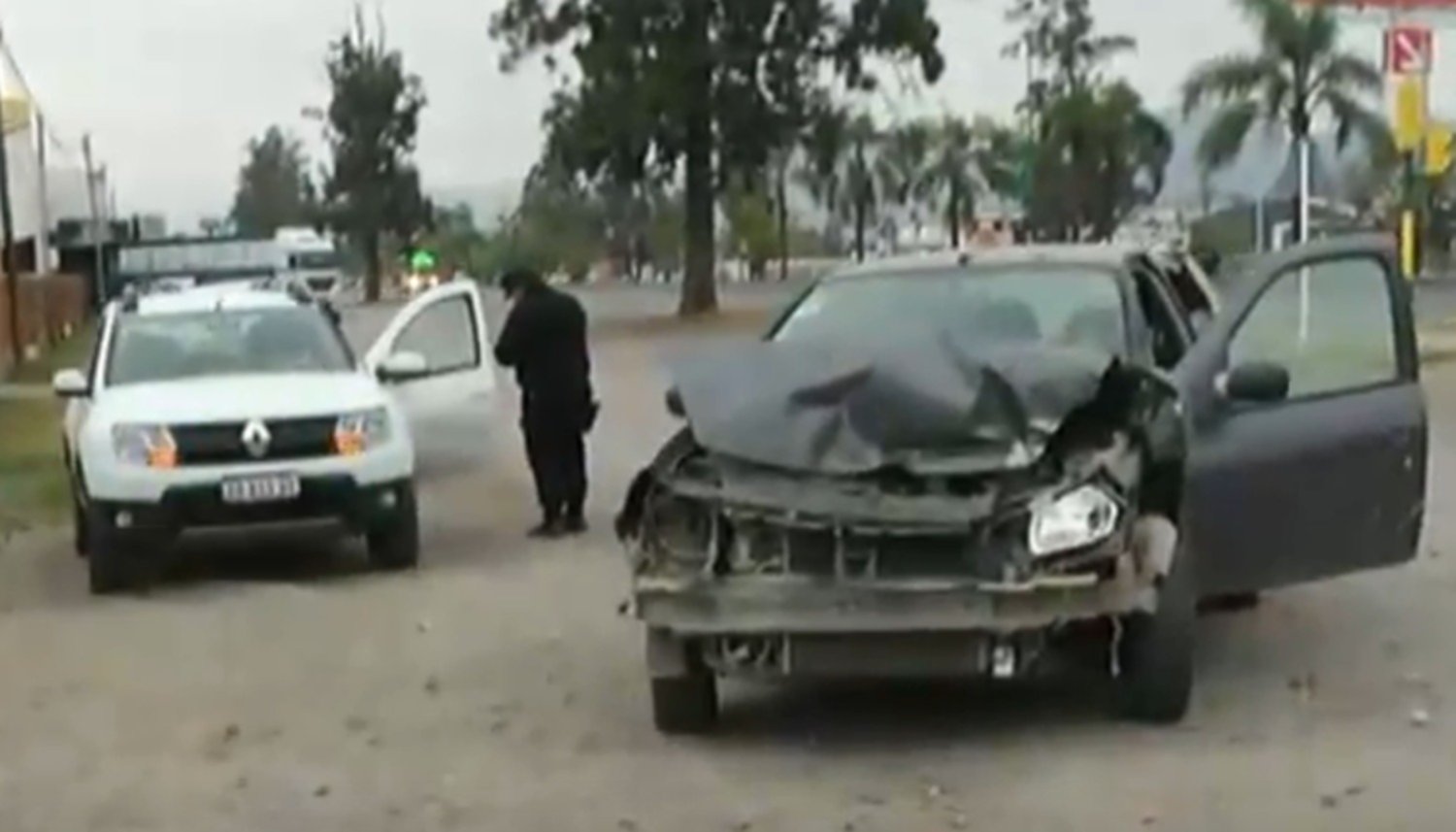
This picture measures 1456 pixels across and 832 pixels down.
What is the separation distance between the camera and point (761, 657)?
9945mm

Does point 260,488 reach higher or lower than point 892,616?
lower

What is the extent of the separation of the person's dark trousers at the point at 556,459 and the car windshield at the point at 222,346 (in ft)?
4.09

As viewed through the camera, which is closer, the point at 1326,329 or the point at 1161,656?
the point at 1161,656

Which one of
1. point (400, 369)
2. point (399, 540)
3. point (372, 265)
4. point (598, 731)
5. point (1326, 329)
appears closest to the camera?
point (598, 731)

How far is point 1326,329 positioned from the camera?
11516 millimetres

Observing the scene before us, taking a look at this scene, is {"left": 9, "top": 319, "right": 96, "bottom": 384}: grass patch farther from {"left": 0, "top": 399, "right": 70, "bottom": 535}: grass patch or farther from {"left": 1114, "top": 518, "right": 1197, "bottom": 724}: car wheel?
{"left": 1114, "top": 518, "right": 1197, "bottom": 724}: car wheel

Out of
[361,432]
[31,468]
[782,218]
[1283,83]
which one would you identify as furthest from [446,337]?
[782,218]

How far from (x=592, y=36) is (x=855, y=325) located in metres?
51.3

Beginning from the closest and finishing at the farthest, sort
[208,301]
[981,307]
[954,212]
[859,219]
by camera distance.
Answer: [981,307] → [208,301] → [954,212] → [859,219]

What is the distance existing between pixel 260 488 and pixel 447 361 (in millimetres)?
3469

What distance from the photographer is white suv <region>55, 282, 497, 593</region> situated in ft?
50.0

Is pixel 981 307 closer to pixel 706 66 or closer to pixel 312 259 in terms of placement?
pixel 706 66

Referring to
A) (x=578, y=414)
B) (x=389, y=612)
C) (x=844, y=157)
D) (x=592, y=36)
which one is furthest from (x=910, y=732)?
(x=844, y=157)

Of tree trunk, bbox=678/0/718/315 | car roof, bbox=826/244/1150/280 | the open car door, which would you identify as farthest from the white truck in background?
the open car door
